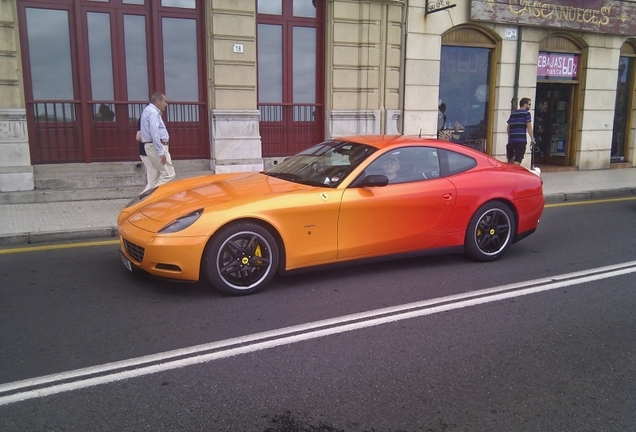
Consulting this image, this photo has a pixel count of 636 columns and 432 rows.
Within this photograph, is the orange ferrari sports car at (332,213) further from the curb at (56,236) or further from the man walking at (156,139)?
the man walking at (156,139)

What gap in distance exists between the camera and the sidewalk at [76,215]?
7.48m

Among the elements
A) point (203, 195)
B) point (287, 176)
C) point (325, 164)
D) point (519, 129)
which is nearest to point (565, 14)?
point (519, 129)

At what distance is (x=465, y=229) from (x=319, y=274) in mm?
1759

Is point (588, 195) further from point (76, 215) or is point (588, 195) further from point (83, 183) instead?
point (83, 183)

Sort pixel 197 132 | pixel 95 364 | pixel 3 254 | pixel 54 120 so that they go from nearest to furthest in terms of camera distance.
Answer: pixel 95 364 < pixel 3 254 < pixel 54 120 < pixel 197 132

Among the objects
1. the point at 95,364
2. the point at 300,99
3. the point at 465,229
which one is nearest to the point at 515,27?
the point at 300,99

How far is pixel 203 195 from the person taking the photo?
5.55m

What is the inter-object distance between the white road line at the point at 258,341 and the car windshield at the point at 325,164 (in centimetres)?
154

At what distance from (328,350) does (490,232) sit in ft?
10.4

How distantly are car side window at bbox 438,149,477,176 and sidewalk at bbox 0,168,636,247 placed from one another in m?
4.62

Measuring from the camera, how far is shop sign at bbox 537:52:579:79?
619 inches

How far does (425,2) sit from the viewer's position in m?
13.7

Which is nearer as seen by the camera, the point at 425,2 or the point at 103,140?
the point at 103,140

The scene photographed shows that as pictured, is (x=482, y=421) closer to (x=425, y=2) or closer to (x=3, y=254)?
(x=3, y=254)
